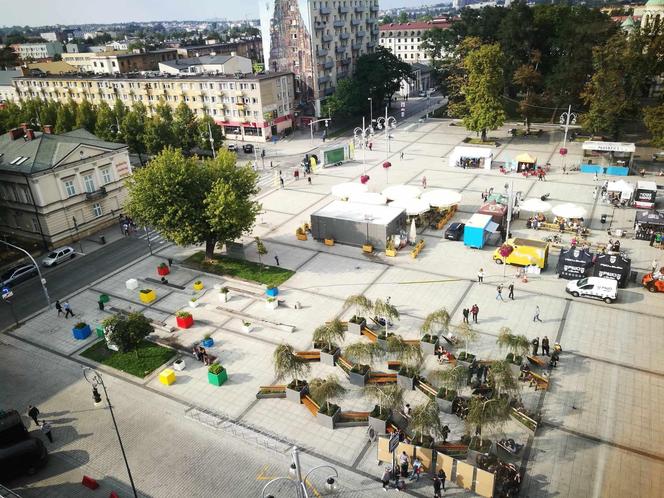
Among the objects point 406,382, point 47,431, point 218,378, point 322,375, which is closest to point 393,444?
point 406,382

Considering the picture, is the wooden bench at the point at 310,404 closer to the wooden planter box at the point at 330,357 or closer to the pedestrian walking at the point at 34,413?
the wooden planter box at the point at 330,357

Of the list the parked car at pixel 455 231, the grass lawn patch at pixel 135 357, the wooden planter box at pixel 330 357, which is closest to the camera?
the wooden planter box at pixel 330 357

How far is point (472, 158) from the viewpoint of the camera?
62094 mm

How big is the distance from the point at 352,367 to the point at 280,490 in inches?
306

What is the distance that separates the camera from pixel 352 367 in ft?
89.4

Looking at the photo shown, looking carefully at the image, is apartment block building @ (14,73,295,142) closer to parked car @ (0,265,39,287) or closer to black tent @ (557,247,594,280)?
parked car @ (0,265,39,287)

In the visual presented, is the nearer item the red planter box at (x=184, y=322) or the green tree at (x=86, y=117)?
the red planter box at (x=184, y=322)

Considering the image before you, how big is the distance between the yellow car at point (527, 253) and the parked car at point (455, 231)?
5.72 meters

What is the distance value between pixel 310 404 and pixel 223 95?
224 feet

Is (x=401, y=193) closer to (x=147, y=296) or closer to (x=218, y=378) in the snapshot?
(x=147, y=296)

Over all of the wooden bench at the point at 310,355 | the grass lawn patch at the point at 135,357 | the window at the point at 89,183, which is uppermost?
the window at the point at 89,183

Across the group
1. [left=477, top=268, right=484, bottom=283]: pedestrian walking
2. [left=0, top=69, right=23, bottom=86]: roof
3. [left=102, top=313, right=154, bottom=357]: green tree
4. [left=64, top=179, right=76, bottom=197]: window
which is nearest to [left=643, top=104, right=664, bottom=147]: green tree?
[left=477, top=268, right=484, bottom=283]: pedestrian walking

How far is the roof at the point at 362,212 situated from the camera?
4294 centimetres

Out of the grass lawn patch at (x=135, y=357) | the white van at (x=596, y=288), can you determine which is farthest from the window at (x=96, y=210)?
the white van at (x=596, y=288)
